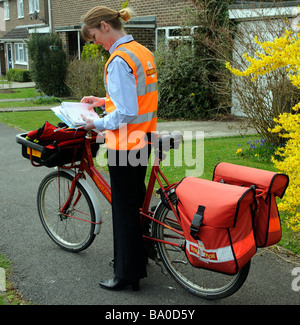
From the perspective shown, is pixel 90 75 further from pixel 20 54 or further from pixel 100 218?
pixel 20 54

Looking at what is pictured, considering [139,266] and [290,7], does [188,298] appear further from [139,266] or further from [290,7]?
[290,7]

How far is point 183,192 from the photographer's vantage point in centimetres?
302

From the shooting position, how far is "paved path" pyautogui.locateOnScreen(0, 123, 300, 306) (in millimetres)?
3318

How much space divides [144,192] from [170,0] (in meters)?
11.8

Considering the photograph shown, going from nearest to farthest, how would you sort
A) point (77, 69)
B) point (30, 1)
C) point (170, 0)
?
point (170, 0) < point (77, 69) < point (30, 1)

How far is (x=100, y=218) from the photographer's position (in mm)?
3844

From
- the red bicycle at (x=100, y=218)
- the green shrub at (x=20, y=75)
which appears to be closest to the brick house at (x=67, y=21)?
the green shrub at (x=20, y=75)

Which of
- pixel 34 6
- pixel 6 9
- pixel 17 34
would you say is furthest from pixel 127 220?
pixel 6 9

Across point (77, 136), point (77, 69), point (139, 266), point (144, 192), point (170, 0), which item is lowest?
point (139, 266)

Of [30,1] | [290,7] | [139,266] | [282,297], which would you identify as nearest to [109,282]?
[139,266]

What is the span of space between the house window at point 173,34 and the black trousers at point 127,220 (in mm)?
9500

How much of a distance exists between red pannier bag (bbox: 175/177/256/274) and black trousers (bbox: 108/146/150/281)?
1.93 feet

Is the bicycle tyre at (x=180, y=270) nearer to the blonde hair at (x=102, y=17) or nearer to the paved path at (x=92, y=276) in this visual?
the paved path at (x=92, y=276)

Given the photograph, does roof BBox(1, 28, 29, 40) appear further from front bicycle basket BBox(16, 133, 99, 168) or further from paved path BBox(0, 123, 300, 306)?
front bicycle basket BBox(16, 133, 99, 168)
